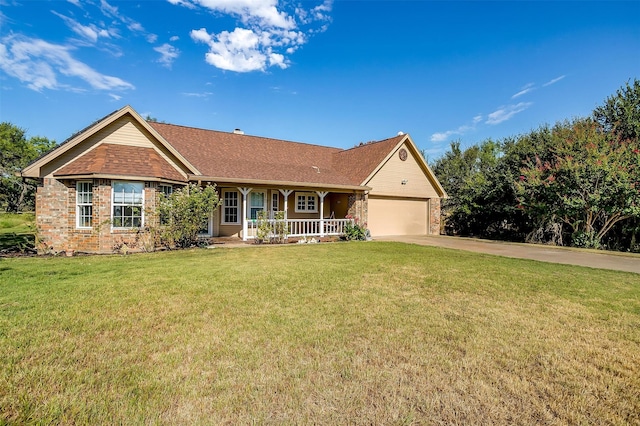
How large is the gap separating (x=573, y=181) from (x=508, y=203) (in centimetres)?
404

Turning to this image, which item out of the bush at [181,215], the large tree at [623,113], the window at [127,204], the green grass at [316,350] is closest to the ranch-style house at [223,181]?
the window at [127,204]

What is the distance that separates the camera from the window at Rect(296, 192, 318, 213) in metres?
18.4

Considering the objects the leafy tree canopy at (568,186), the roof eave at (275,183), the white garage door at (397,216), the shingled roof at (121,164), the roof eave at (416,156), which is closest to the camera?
the shingled roof at (121,164)

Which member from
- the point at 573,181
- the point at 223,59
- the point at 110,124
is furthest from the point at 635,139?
the point at 110,124

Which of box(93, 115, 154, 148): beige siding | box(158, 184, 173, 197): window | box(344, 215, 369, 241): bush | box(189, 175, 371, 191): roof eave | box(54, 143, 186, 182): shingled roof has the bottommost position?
box(344, 215, 369, 241): bush

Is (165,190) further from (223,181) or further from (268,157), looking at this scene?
(268,157)

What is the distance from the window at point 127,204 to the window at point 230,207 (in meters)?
4.43

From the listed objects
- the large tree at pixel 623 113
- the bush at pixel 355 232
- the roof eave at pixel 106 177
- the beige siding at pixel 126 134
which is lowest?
Answer: the bush at pixel 355 232

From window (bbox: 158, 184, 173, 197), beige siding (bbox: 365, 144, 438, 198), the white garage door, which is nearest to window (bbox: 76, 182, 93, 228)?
window (bbox: 158, 184, 173, 197)

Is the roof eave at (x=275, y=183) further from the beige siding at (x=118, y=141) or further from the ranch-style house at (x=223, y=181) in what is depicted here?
the beige siding at (x=118, y=141)

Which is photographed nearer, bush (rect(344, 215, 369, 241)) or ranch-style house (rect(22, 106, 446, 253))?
ranch-style house (rect(22, 106, 446, 253))

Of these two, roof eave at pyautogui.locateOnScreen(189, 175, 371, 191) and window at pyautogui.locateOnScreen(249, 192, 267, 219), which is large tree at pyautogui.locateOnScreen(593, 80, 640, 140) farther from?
window at pyautogui.locateOnScreen(249, 192, 267, 219)

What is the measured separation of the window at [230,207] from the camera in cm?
1611

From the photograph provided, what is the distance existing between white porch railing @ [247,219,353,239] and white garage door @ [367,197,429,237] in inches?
91.0
